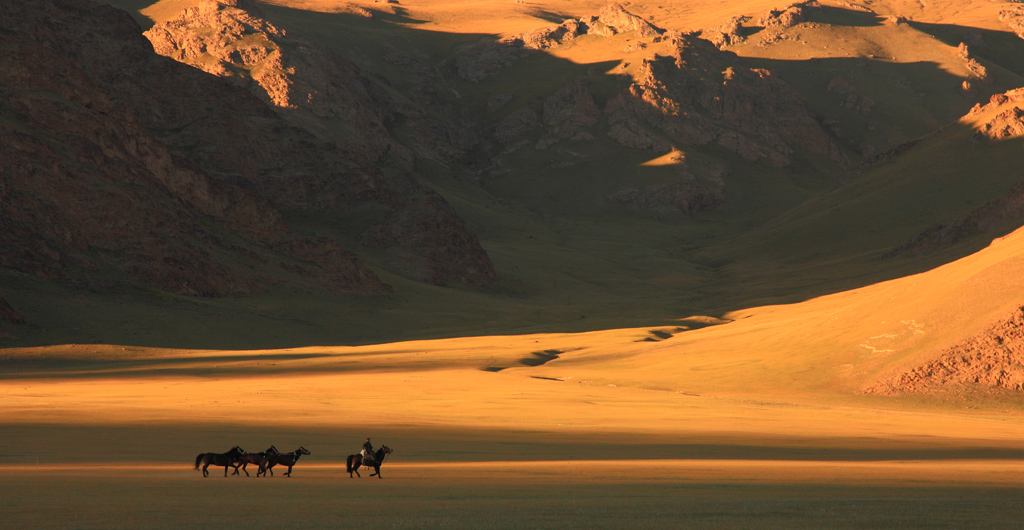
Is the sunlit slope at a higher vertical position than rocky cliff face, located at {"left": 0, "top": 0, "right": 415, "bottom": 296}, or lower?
lower

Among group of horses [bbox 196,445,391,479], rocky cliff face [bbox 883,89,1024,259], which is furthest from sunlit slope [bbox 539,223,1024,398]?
rocky cliff face [bbox 883,89,1024,259]

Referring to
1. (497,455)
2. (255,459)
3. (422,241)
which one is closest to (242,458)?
(255,459)

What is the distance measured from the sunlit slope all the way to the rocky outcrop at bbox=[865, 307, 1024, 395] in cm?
76

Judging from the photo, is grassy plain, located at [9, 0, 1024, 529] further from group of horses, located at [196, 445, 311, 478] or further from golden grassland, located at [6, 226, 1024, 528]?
group of horses, located at [196, 445, 311, 478]

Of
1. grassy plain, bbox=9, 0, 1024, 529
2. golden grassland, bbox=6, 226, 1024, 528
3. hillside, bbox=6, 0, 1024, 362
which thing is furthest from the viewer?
hillside, bbox=6, 0, 1024, 362

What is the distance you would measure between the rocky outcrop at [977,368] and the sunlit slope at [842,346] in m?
0.76

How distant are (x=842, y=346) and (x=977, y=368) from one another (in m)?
9.26

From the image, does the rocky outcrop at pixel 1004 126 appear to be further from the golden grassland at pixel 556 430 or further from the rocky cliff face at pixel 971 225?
the golden grassland at pixel 556 430

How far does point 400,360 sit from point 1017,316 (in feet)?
138

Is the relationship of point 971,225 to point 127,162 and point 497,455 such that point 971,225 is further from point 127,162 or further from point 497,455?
point 497,455

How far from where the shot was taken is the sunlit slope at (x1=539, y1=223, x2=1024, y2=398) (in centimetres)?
5331

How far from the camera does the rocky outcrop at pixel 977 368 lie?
49.2 meters

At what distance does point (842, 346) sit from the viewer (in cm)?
5791

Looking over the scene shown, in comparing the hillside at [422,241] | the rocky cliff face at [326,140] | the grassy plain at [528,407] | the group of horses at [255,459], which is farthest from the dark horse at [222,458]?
the rocky cliff face at [326,140]
